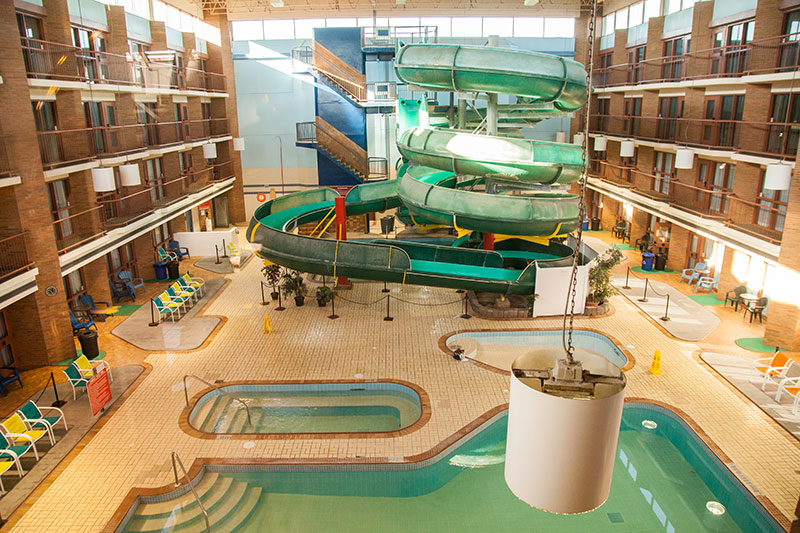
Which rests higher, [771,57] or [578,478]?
[771,57]

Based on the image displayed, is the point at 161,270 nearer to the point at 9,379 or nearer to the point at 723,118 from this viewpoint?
the point at 9,379

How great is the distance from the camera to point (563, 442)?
2113 mm

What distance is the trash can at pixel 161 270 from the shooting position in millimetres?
18109

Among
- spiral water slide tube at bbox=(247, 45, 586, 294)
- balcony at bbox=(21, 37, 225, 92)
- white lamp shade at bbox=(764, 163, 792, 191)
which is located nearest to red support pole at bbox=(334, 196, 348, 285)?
spiral water slide tube at bbox=(247, 45, 586, 294)

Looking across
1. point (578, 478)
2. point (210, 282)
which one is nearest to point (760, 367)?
point (578, 478)

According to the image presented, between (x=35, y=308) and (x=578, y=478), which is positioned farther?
(x=35, y=308)

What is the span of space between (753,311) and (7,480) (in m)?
16.3

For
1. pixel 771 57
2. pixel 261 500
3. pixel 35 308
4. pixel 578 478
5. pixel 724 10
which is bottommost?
pixel 261 500

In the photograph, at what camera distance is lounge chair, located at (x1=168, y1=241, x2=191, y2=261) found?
66.1 feet

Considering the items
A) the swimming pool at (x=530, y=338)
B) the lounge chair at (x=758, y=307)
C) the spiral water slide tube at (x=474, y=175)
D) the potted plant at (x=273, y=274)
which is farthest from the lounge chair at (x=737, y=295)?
the potted plant at (x=273, y=274)

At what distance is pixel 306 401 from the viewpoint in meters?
11.2

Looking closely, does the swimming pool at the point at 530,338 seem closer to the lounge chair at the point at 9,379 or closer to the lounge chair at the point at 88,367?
the lounge chair at the point at 88,367

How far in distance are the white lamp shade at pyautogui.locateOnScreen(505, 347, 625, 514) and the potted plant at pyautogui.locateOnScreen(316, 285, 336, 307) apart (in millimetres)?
13296

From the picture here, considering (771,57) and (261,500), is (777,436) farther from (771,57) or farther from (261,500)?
(771,57)
